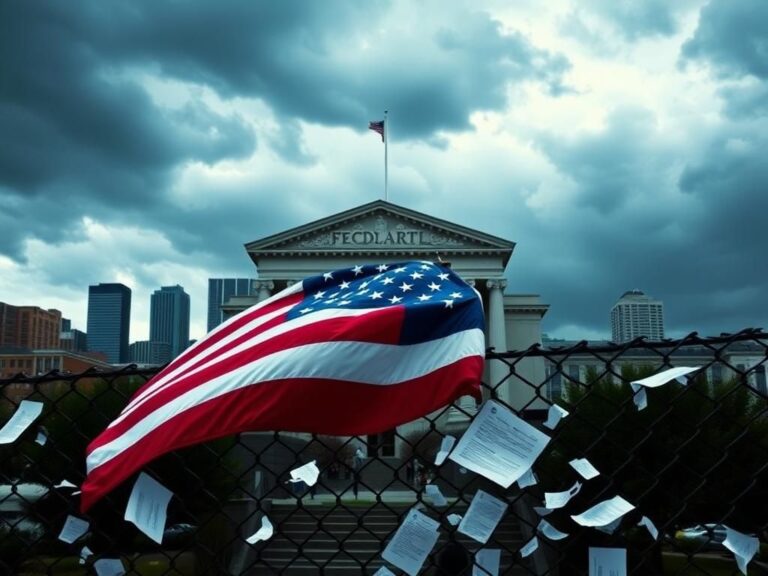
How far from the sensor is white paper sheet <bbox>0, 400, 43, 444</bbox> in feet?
8.03

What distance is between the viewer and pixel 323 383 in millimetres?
2287

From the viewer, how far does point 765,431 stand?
18.5 ft

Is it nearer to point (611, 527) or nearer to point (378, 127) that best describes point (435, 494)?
point (611, 527)

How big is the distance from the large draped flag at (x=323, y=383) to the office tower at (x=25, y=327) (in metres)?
183

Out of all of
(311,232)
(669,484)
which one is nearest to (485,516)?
(669,484)

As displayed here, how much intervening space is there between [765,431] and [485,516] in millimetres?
4393

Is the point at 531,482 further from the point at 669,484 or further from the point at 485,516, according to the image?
the point at 669,484

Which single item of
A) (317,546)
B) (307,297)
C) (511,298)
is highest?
(511,298)

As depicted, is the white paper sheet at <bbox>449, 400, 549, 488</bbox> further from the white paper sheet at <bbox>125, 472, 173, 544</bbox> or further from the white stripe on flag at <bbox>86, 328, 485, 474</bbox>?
the white paper sheet at <bbox>125, 472, 173, 544</bbox>

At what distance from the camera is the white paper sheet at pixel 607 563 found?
7.32 ft

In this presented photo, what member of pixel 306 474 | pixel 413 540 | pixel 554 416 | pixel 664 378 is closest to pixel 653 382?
pixel 664 378

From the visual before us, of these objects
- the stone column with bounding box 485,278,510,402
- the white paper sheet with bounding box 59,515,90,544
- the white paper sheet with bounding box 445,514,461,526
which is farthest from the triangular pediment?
the white paper sheet with bounding box 59,515,90,544

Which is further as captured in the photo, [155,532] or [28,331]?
[28,331]

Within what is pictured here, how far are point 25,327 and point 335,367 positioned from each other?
637 feet
